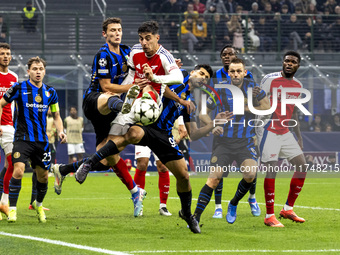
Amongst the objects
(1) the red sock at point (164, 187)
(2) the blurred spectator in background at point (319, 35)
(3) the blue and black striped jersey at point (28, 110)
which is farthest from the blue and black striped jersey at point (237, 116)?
(2) the blurred spectator in background at point (319, 35)

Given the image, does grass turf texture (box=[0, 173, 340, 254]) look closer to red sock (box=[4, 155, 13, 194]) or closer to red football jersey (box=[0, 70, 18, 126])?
red sock (box=[4, 155, 13, 194])

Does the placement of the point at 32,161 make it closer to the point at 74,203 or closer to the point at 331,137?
the point at 74,203

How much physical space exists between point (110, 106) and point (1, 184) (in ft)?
10.5

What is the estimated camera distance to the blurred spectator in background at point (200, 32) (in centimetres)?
2386

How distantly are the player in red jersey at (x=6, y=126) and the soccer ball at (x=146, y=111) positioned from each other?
3.24 meters

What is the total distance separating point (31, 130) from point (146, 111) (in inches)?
93.0

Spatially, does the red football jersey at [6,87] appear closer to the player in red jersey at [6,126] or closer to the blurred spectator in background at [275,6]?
the player in red jersey at [6,126]

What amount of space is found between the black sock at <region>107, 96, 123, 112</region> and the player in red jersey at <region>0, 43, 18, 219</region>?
2665mm

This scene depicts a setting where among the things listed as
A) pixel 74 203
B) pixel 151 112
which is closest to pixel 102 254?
pixel 151 112

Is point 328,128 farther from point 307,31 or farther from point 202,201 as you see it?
point 202,201

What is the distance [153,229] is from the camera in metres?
8.73

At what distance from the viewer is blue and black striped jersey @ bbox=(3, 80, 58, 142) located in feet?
31.4

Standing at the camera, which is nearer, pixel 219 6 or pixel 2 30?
pixel 2 30

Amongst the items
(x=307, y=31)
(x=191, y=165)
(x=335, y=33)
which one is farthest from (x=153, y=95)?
(x=335, y=33)
